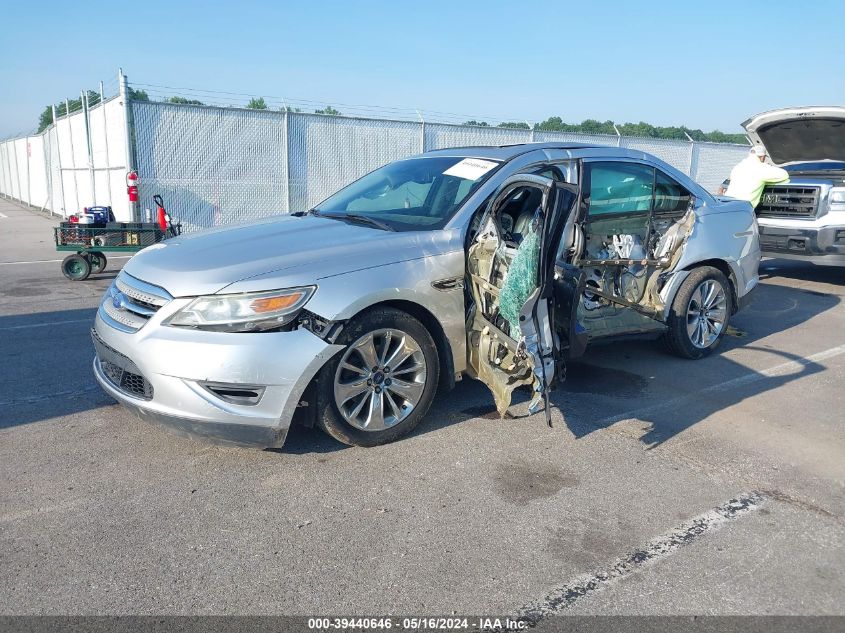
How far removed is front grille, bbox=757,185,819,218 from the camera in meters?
8.93

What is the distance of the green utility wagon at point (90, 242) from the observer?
31.8 ft

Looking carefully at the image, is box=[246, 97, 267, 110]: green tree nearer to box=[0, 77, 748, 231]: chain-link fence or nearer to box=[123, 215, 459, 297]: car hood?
box=[0, 77, 748, 231]: chain-link fence

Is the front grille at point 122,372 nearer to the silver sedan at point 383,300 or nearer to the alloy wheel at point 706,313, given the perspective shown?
the silver sedan at point 383,300

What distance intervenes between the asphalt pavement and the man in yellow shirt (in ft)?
15.5

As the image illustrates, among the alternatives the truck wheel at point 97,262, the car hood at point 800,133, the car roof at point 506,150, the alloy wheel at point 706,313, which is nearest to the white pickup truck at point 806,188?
the car hood at point 800,133

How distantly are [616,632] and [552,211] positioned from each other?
2.17 m

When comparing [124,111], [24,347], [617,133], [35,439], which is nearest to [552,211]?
[35,439]

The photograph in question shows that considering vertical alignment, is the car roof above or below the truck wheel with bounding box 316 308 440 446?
above

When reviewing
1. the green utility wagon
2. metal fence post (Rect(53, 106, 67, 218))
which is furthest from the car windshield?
metal fence post (Rect(53, 106, 67, 218))

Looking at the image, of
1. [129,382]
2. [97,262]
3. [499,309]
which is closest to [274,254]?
[129,382]

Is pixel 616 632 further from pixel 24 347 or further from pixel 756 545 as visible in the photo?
pixel 24 347

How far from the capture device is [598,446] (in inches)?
Result: 164

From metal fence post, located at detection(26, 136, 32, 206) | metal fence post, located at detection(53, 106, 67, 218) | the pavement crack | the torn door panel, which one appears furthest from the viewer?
metal fence post, located at detection(26, 136, 32, 206)

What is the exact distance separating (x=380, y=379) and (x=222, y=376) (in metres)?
0.92
